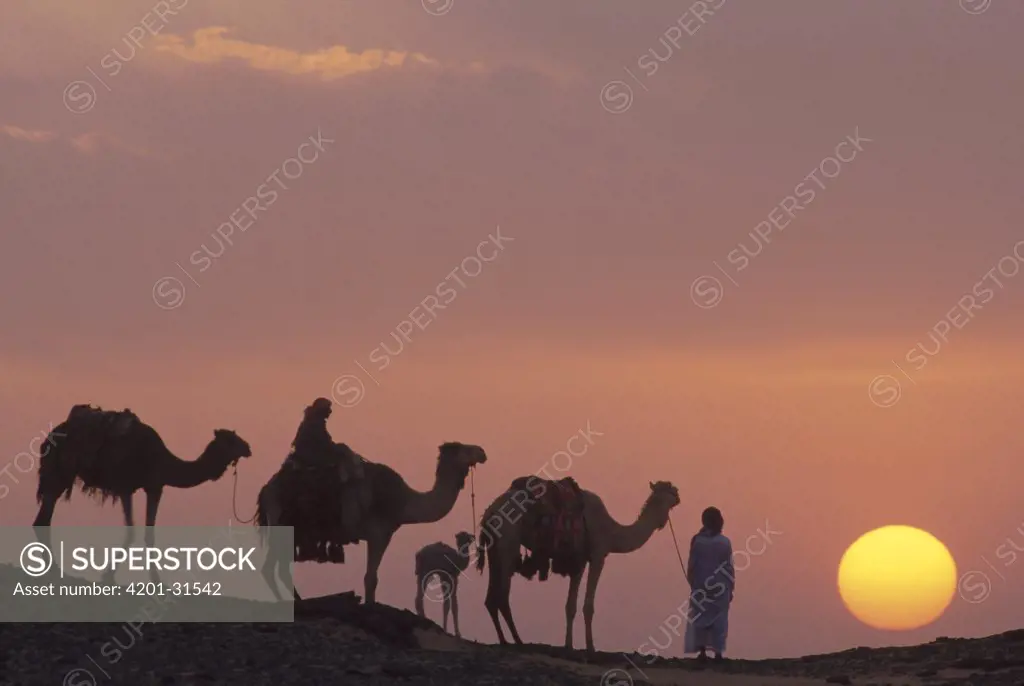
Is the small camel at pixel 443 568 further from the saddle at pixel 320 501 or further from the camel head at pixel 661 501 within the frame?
the saddle at pixel 320 501

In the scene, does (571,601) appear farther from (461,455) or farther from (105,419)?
(105,419)

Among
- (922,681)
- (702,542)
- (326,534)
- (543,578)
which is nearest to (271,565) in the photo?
(326,534)

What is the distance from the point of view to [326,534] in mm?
24266

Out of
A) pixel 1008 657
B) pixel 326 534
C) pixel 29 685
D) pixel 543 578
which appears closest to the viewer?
pixel 29 685

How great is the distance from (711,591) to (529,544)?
3.05 m

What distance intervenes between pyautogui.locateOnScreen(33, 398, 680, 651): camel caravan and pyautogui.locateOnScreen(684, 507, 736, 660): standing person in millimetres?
1878

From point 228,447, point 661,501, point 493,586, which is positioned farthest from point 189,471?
point 661,501

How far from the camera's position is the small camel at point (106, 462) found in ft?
80.8

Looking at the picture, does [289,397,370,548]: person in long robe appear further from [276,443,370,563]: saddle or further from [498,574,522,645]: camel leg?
[498,574,522,645]: camel leg

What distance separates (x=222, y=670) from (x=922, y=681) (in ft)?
30.0

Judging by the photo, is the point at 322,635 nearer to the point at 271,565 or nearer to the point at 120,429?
the point at 271,565

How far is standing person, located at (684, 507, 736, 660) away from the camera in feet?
80.7

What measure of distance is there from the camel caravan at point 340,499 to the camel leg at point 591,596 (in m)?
0.02

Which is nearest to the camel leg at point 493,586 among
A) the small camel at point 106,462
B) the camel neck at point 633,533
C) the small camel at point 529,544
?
the small camel at point 529,544
